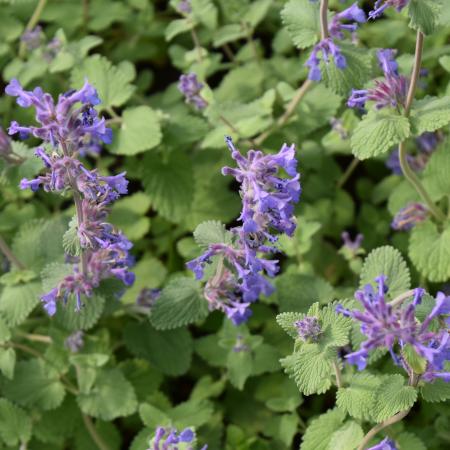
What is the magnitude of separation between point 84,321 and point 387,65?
5.79ft

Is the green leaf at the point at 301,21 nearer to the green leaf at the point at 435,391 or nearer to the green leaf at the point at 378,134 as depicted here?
the green leaf at the point at 378,134

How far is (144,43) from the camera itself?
5387 mm

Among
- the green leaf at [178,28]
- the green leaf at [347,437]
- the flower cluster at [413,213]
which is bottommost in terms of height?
the green leaf at [347,437]

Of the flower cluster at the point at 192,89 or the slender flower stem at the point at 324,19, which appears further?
the flower cluster at the point at 192,89

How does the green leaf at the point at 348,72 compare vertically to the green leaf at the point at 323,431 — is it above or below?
above

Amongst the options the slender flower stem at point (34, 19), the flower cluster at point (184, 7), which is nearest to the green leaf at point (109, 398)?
the flower cluster at point (184, 7)

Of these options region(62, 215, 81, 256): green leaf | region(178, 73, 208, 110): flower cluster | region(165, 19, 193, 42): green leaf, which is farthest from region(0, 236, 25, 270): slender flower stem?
region(165, 19, 193, 42): green leaf

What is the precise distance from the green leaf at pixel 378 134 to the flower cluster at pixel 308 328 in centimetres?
76

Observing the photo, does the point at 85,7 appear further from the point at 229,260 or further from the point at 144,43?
the point at 229,260

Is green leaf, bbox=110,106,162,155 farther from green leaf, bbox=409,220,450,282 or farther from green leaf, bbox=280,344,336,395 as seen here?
green leaf, bbox=280,344,336,395

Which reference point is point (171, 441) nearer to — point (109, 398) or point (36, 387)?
point (109, 398)

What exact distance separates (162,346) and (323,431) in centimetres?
114

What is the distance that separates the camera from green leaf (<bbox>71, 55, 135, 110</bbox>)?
409 centimetres

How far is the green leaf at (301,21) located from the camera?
3.34 m
